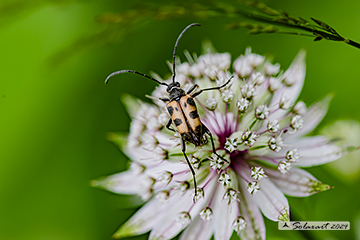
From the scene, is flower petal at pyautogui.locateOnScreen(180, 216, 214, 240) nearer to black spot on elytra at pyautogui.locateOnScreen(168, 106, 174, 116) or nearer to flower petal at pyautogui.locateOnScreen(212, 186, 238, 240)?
flower petal at pyautogui.locateOnScreen(212, 186, 238, 240)

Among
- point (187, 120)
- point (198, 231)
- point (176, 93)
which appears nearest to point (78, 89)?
point (176, 93)

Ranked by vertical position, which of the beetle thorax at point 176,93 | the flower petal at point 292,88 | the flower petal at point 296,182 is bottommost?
the flower petal at point 296,182

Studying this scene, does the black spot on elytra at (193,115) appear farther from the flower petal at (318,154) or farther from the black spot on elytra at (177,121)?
the flower petal at (318,154)

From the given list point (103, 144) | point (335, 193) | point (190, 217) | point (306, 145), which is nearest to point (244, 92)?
point (306, 145)

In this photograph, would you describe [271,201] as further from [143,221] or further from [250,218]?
[143,221]

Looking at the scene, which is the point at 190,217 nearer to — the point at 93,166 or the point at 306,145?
the point at 306,145

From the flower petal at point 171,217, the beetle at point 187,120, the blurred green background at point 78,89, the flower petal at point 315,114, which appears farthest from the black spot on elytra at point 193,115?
the blurred green background at point 78,89

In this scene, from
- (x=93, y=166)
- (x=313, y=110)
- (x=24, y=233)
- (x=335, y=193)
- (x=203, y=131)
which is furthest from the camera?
(x=93, y=166)
